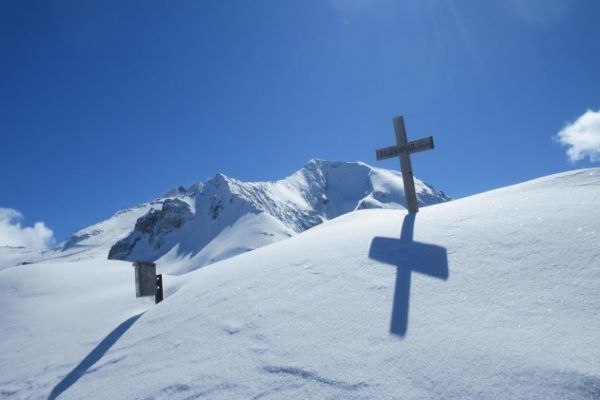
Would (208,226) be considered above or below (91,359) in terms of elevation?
above

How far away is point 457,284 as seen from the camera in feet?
14.9

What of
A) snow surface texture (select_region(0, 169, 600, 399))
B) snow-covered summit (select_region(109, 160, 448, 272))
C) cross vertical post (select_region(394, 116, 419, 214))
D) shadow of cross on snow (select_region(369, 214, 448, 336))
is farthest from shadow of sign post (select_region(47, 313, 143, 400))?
snow-covered summit (select_region(109, 160, 448, 272))

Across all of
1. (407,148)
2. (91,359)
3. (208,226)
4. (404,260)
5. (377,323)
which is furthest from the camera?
(208,226)

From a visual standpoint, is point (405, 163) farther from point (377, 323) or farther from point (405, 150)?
point (377, 323)

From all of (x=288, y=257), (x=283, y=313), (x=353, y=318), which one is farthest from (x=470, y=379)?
(x=288, y=257)

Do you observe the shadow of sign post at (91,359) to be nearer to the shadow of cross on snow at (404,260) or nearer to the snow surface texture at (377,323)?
the snow surface texture at (377,323)

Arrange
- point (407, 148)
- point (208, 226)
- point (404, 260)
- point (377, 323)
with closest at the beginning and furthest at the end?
point (377, 323), point (404, 260), point (407, 148), point (208, 226)

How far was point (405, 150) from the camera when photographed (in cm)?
907

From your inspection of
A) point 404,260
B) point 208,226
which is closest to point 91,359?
point 404,260

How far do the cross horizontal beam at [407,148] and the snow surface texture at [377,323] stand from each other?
175 cm

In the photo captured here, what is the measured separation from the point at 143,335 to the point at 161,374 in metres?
1.44

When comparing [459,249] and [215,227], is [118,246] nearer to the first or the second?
[215,227]

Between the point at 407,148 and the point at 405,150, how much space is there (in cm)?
6

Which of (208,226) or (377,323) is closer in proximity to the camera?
(377,323)
